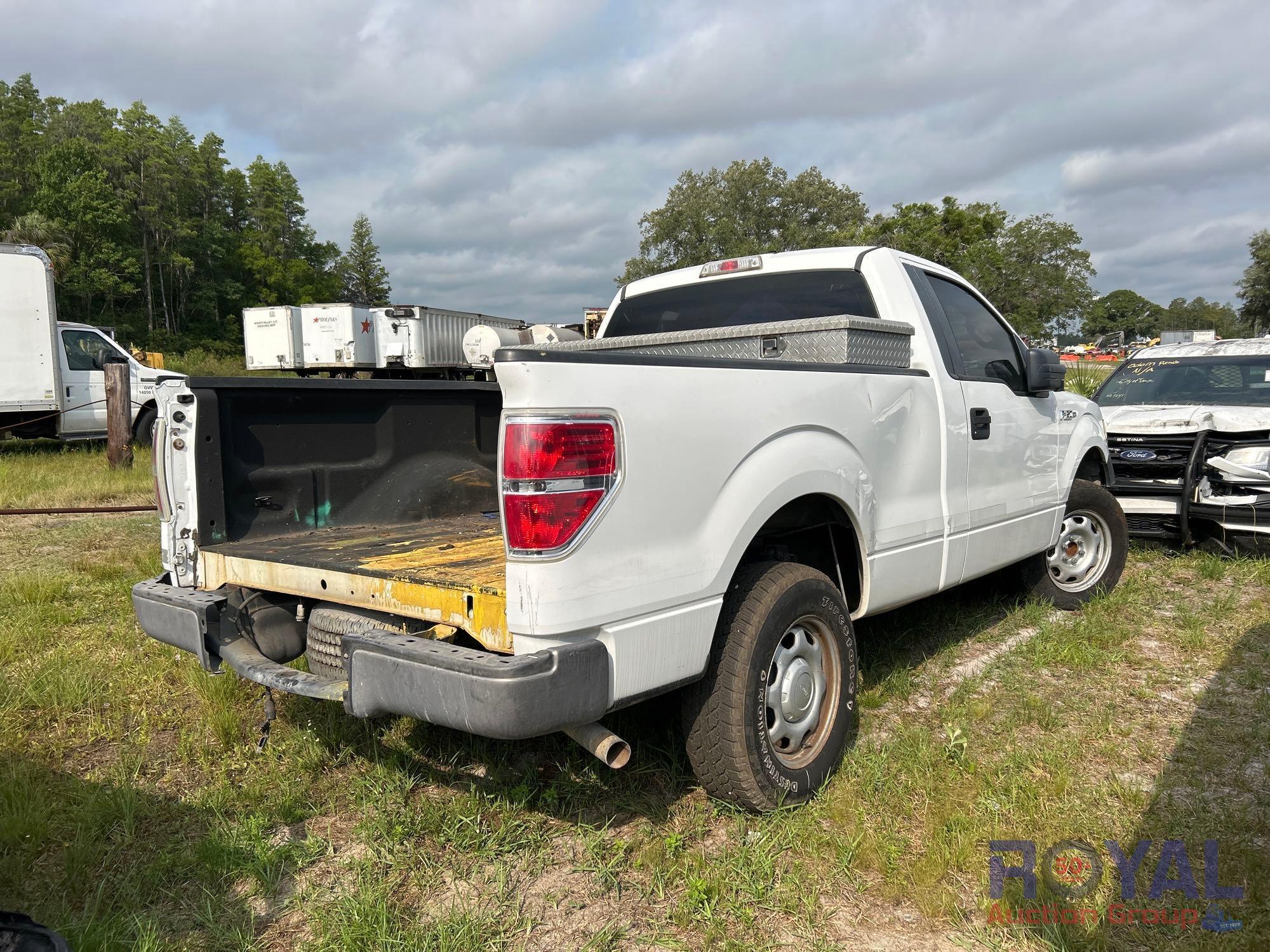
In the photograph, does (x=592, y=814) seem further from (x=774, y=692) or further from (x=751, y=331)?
(x=751, y=331)

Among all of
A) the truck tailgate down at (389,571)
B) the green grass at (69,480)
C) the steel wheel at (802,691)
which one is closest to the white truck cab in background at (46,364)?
the green grass at (69,480)

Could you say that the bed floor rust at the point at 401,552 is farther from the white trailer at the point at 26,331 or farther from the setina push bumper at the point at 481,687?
the white trailer at the point at 26,331

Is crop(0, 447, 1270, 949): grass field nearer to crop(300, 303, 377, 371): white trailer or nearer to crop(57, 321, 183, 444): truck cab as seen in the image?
crop(57, 321, 183, 444): truck cab

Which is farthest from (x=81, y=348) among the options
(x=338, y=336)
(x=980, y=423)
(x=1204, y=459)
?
(x=338, y=336)

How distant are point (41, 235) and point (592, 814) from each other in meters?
51.7

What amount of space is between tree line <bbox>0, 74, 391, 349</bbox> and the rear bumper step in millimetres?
50698

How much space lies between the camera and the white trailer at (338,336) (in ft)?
92.8

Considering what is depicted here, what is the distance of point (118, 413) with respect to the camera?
10617 millimetres

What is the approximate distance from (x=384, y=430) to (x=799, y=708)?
2122 mm

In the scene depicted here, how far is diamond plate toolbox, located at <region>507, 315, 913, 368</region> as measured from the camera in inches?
131

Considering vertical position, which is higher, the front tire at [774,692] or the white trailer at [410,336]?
the white trailer at [410,336]

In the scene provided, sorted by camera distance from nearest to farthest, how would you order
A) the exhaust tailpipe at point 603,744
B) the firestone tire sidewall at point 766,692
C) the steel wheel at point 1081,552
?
the exhaust tailpipe at point 603,744 < the firestone tire sidewall at point 766,692 < the steel wheel at point 1081,552

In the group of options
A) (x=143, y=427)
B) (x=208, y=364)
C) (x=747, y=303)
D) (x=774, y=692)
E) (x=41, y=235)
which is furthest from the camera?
(x=41, y=235)

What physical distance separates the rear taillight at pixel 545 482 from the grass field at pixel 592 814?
114 cm
